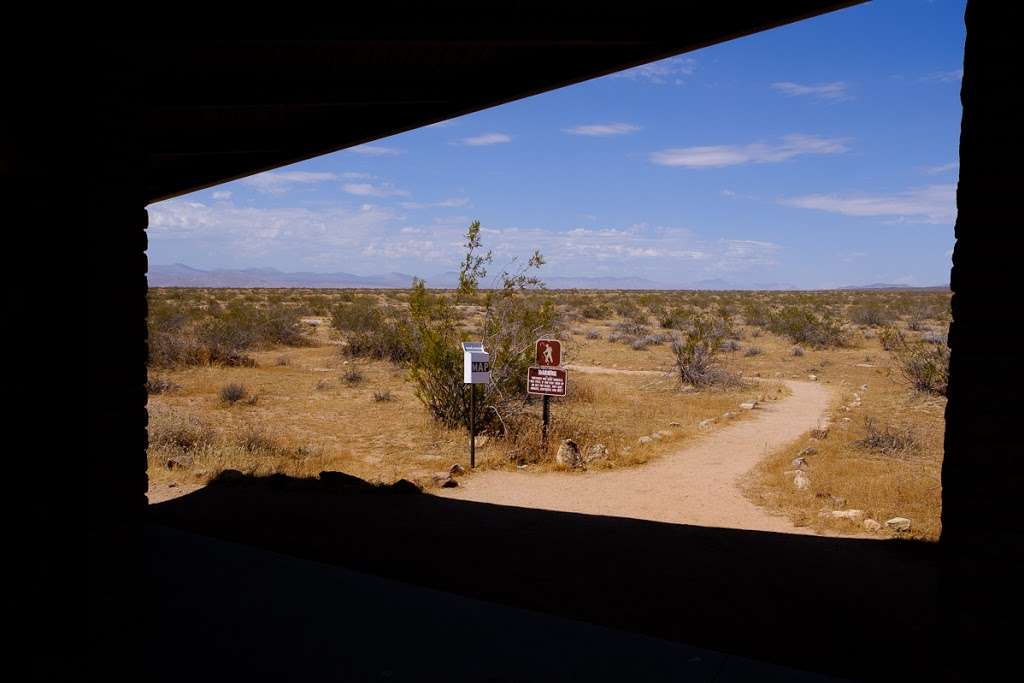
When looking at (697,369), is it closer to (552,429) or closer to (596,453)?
(552,429)

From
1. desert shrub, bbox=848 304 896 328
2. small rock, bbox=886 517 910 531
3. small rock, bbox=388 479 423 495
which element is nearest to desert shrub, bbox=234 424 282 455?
small rock, bbox=388 479 423 495

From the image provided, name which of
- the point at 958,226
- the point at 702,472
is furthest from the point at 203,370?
the point at 958,226

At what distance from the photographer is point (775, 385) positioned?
20.7 m

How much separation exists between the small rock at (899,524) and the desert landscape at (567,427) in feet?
0.06

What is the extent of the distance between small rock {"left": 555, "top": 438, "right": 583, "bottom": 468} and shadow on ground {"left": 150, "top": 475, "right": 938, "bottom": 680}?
2670mm

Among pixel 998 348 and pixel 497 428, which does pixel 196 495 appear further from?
pixel 998 348

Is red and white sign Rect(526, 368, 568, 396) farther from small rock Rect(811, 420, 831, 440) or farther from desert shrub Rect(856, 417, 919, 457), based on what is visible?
desert shrub Rect(856, 417, 919, 457)

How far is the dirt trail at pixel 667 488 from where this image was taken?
348 inches

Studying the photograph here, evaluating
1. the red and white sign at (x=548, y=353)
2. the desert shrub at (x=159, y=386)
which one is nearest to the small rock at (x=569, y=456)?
the red and white sign at (x=548, y=353)

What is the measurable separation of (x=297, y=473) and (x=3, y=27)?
7.92m

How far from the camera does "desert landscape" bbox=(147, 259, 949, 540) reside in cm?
954

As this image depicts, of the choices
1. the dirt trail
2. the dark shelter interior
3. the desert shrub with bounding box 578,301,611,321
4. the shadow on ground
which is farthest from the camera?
the desert shrub with bounding box 578,301,611,321

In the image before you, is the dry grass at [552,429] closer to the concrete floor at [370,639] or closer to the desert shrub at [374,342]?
the desert shrub at [374,342]

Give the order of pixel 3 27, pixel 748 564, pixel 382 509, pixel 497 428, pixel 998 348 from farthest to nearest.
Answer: pixel 497 428 → pixel 382 509 → pixel 748 564 → pixel 3 27 → pixel 998 348
